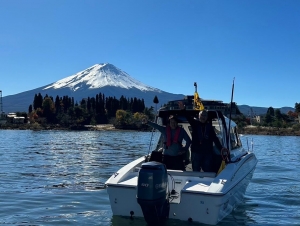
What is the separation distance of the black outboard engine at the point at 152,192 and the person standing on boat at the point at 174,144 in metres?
1.64

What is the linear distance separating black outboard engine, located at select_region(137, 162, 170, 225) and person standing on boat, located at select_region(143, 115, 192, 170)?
164 cm

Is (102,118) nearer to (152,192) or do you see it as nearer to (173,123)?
(173,123)

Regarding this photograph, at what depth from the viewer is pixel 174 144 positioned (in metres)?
Answer: 8.94

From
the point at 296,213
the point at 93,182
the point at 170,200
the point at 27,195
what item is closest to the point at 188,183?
the point at 170,200

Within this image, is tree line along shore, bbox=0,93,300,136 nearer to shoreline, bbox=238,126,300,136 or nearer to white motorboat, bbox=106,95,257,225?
shoreline, bbox=238,126,300,136

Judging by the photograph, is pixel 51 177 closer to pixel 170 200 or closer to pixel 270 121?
pixel 170 200

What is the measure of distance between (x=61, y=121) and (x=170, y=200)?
394 ft

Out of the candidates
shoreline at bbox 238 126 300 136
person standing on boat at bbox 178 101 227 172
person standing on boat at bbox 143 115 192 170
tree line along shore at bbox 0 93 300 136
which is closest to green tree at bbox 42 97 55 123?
tree line along shore at bbox 0 93 300 136

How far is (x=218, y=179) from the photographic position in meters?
7.90

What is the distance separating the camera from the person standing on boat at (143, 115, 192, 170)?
8891 mm

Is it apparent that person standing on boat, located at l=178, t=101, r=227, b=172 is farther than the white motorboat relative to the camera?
Yes

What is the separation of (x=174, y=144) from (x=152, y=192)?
2.08 meters

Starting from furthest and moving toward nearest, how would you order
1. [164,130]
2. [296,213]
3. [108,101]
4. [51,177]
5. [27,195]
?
[108,101] < [51,177] < [27,195] < [296,213] < [164,130]

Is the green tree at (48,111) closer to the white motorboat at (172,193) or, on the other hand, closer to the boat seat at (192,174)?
the boat seat at (192,174)
